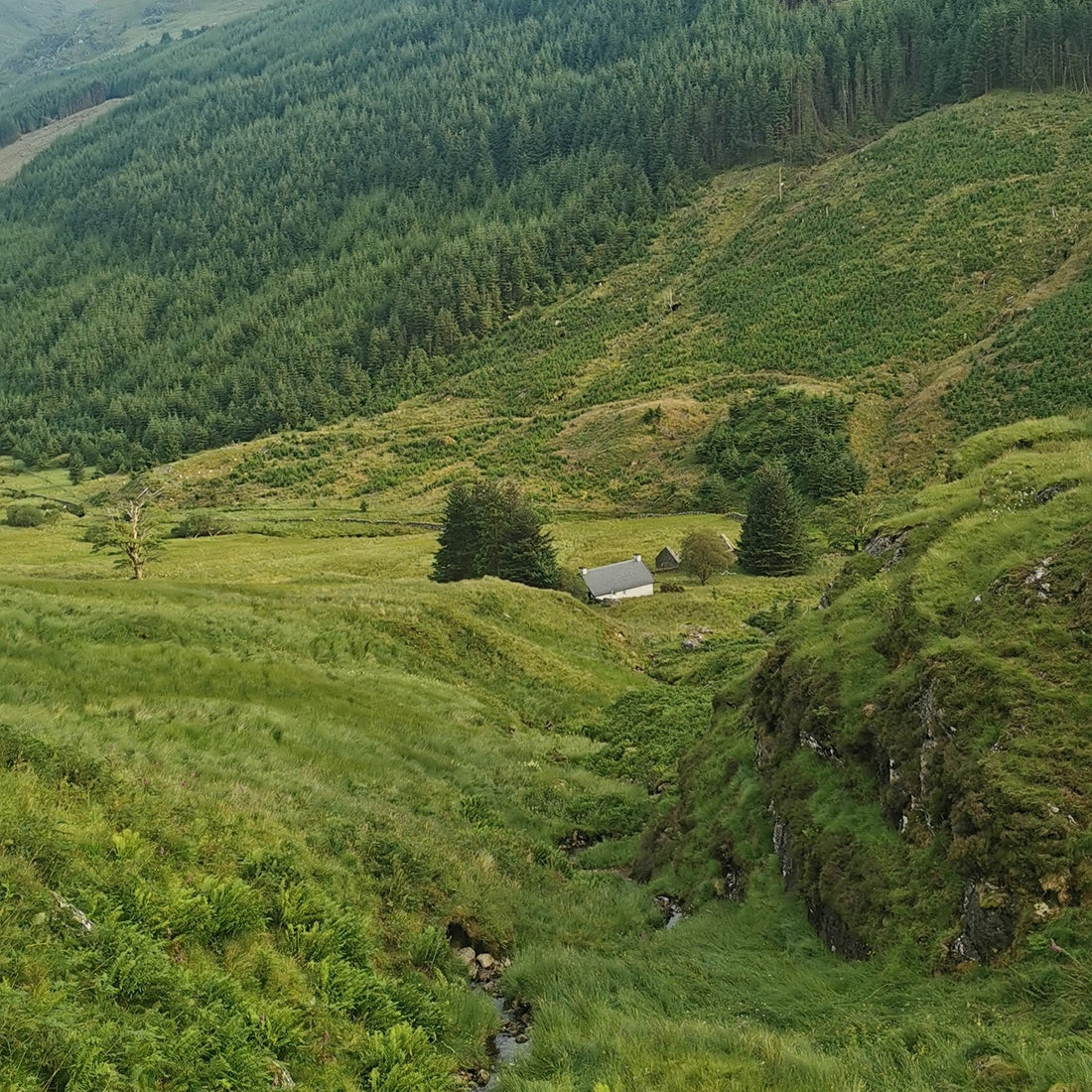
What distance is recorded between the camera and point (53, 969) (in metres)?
7.84

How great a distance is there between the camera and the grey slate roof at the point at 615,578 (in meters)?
60.9

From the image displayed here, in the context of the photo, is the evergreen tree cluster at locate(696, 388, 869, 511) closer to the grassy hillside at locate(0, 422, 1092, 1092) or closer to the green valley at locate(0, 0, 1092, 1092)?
the green valley at locate(0, 0, 1092, 1092)

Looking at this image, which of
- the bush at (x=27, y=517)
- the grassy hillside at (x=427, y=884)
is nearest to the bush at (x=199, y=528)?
the bush at (x=27, y=517)

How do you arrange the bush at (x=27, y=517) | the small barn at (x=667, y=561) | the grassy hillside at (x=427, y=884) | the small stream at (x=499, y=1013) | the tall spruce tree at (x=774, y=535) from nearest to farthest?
the grassy hillside at (x=427, y=884) → the small stream at (x=499, y=1013) → the tall spruce tree at (x=774, y=535) → the small barn at (x=667, y=561) → the bush at (x=27, y=517)

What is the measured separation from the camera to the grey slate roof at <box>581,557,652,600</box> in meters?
60.9

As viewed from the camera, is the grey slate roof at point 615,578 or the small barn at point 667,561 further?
the small barn at point 667,561

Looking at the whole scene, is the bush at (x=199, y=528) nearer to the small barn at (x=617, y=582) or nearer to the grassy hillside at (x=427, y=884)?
the small barn at (x=617, y=582)

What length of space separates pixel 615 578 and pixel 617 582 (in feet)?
1.75

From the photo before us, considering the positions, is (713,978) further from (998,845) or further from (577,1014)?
(998,845)

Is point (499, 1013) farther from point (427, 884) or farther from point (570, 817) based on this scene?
point (570, 817)

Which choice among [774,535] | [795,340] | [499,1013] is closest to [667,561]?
[774,535]

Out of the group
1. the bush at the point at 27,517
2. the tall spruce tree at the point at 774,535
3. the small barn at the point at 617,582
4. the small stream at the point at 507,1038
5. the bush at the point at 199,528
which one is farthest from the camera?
the bush at the point at 27,517

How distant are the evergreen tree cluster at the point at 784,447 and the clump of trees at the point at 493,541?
37861 mm

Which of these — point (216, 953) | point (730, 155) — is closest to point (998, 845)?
point (216, 953)
